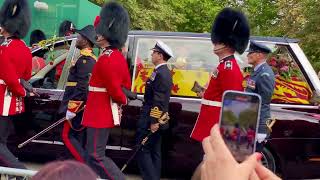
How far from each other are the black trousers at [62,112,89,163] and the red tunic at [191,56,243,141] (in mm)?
1452

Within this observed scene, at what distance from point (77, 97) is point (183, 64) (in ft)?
4.02

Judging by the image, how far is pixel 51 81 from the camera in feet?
21.9

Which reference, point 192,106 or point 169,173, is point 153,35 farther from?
point 169,173

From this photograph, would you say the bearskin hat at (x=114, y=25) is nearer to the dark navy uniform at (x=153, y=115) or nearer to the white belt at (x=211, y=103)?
the dark navy uniform at (x=153, y=115)

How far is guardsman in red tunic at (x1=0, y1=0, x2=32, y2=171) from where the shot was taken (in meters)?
5.53

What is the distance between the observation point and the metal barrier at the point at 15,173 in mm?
3373

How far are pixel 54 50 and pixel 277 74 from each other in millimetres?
2601

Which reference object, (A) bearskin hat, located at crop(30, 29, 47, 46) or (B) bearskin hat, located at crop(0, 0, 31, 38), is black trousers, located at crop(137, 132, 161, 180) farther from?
(A) bearskin hat, located at crop(30, 29, 47, 46)

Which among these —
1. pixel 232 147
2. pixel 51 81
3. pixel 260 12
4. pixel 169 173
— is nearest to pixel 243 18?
pixel 169 173

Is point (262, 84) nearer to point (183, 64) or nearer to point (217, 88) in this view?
point (217, 88)

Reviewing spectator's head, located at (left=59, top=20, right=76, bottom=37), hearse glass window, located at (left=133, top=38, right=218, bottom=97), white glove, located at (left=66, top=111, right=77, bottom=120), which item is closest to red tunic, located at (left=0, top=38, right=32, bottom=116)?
white glove, located at (left=66, top=111, right=77, bottom=120)

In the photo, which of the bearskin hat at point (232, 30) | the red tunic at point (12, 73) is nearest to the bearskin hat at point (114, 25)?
the red tunic at point (12, 73)

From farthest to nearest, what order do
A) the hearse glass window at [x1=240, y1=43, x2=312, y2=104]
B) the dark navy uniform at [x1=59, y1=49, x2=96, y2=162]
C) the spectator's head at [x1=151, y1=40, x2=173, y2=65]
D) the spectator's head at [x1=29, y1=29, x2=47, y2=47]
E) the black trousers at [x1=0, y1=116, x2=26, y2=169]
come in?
the spectator's head at [x1=29, y1=29, x2=47, y2=47] < the hearse glass window at [x1=240, y1=43, x2=312, y2=104] < the dark navy uniform at [x1=59, y1=49, x2=96, y2=162] < the spectator's head at [x1=151, y1=40, x2=173, y2=65] < the black trousers at [x1=0, y1=116, x2=26, y2=169]

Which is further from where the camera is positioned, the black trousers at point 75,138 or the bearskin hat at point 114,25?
the black trousers at point 75,138
